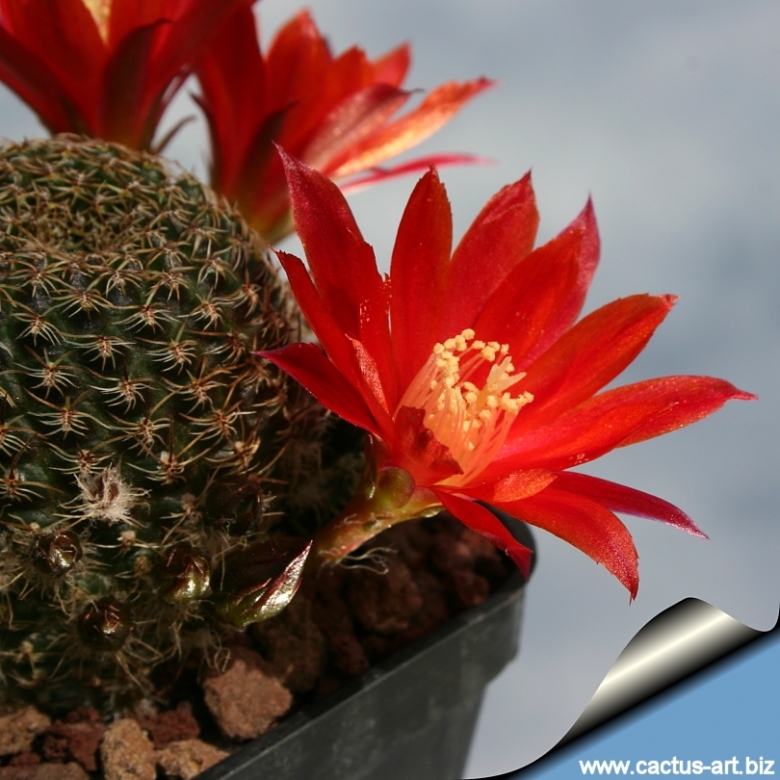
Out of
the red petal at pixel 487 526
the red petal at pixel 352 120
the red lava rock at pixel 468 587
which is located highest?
the red petal at pixel 352 120

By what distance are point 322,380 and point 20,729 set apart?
0.40 m

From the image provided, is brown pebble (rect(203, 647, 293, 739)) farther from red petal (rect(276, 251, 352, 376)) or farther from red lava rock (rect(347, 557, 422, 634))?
red petal (rect(276, 251, 352, 376))

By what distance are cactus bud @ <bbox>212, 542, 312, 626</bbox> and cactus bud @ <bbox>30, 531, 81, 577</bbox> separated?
0.10 meters

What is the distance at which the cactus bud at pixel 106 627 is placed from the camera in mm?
682

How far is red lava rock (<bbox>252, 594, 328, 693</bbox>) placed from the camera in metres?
0.84

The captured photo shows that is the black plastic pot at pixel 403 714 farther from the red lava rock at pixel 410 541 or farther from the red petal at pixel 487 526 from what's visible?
the red petal at pixel 487 526

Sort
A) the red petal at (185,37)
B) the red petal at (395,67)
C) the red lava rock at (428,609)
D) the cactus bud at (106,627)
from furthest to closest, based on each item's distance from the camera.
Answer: the red petal at (395,67) → the red lava rock at (428,609) → the red petal at (185,37) → the cactus bud at (106,627)

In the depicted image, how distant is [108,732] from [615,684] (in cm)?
44

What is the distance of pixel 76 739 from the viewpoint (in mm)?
778

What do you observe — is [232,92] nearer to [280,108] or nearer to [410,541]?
[280,108]

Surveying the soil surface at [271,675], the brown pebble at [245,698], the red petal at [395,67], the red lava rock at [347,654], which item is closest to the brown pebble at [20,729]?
the soil surface at [271,675]

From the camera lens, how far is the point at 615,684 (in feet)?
3.03

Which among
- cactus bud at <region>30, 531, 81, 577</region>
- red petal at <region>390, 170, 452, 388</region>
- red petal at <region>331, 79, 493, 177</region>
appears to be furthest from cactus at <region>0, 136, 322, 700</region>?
red petal at <region>331, 79, 493, 177</region>

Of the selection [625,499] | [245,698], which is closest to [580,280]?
[625,499]
